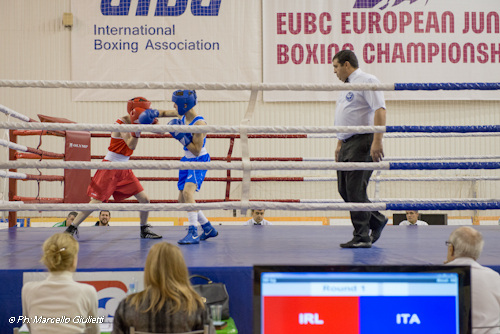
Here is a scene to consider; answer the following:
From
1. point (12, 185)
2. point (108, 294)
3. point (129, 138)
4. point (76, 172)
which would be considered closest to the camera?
point (108, 294)

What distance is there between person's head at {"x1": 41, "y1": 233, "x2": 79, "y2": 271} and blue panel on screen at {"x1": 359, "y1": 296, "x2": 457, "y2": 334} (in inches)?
45.5

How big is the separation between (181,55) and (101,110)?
6.52ft

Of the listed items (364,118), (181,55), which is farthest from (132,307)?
(181,55)

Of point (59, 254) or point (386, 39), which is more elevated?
point (386, 39)

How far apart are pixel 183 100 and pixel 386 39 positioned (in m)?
6.81

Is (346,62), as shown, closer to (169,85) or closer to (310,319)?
(169,85)

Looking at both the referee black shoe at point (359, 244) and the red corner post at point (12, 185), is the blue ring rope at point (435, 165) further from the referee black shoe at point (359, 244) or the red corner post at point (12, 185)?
the red corner post at point (12, 185)

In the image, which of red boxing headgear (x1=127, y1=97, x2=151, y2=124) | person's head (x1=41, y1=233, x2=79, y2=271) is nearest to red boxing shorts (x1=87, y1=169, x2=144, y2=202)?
red boxing headgear (x1=127, y1=97, x2=151, y2=124)

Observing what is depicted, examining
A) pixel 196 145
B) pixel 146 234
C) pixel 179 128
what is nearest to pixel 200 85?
pixel 179 128

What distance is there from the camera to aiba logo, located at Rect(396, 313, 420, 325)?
1.00 m

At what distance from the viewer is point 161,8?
8.64m

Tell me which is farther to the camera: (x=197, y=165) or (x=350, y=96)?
(x=350, y=96)

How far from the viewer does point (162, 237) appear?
11.2ft

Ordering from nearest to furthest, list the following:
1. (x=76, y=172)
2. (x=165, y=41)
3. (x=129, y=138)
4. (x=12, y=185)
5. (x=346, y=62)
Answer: (x=346, y=62)
(x=129, y=138)
(x=12, y=185)
(x=76, y=172)
(x=165, y=41)
